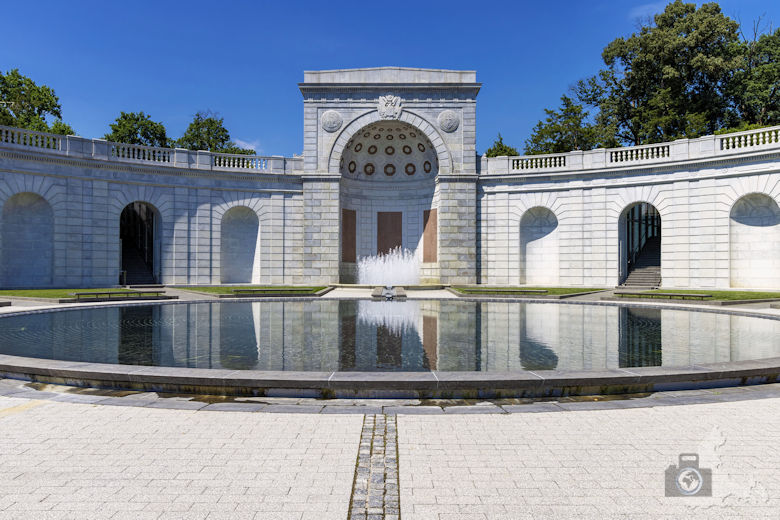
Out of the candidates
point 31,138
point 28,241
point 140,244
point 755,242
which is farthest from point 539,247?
point 31,138

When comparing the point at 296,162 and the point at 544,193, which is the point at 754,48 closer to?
the point at 544,193

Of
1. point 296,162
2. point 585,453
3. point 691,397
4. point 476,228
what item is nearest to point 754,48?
point 476,228

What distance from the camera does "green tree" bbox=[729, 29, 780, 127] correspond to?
41.0 meters

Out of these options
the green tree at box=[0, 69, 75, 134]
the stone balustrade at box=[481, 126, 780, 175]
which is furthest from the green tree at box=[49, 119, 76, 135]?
the stone balustrade at box=[481, 126, 780, 175]

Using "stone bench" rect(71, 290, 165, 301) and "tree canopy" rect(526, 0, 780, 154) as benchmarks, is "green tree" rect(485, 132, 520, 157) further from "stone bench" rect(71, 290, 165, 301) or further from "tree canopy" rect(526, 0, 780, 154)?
"stone bench" rect(71, 290, 165, 301)

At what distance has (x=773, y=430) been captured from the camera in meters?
5.39

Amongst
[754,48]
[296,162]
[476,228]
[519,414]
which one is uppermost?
[754,48]

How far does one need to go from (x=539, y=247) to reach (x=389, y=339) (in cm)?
2822

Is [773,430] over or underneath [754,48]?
underneath

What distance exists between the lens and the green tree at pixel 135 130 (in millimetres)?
44500

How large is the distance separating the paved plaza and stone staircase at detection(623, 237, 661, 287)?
29083 millimetres

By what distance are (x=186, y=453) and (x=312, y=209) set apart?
31989mm

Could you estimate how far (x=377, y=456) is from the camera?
4.66m

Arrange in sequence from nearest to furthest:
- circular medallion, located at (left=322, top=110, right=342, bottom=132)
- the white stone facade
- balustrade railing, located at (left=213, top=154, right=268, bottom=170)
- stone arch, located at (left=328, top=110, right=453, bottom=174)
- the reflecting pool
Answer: the reflecting pool < the white stone facade < balustrade railing, located at (left=213, top=154, right=268, bottom=170) < circular medallion, located at (left=322, top=110, right=342, bottom=132) < stone arch, located at (left=328, top=110, right=453, bottom=174)
